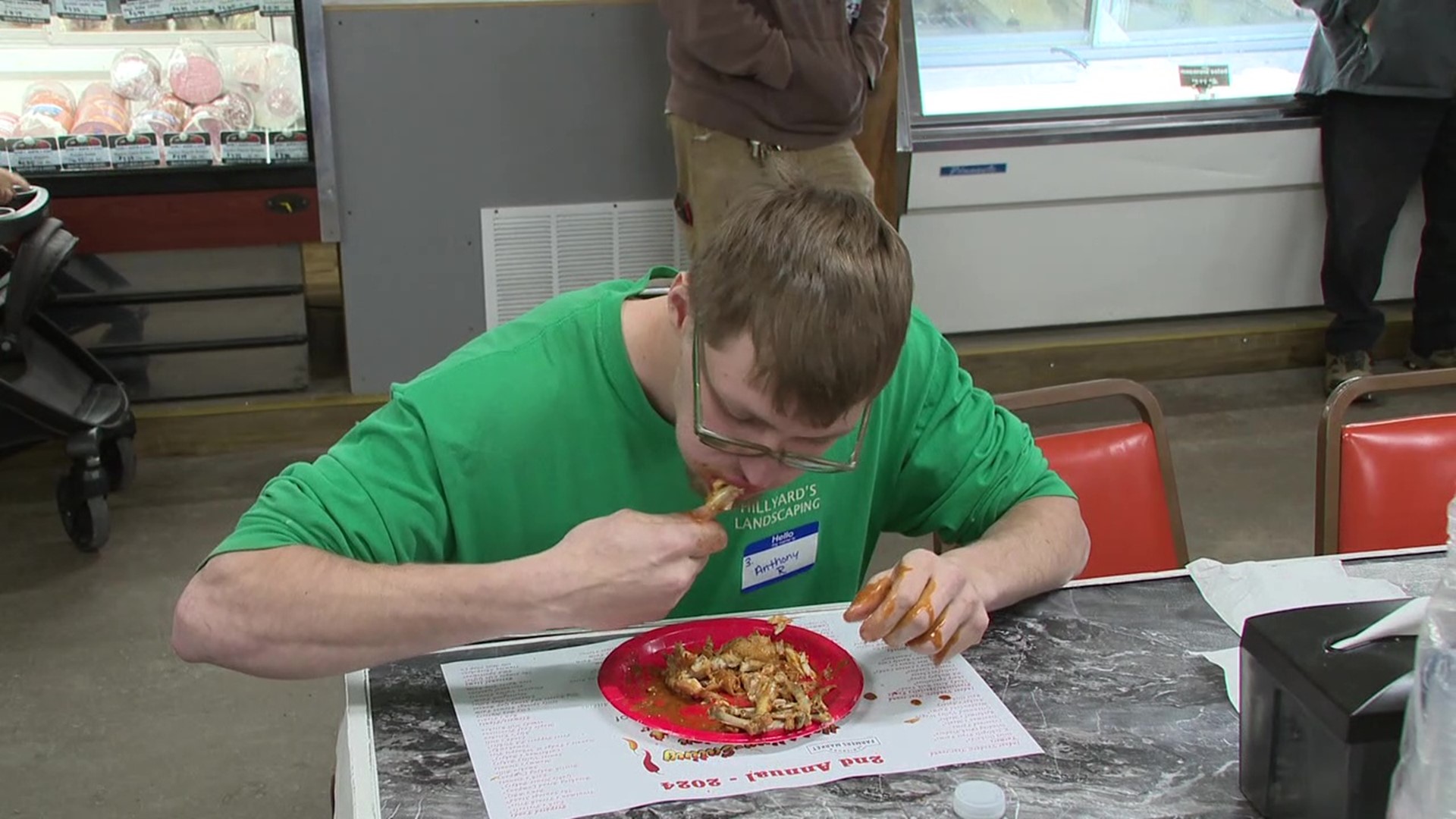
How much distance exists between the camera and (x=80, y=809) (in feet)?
8.16

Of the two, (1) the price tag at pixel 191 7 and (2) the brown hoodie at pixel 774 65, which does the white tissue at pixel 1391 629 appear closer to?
→ (2) the brown hoodie at pixel 774 65

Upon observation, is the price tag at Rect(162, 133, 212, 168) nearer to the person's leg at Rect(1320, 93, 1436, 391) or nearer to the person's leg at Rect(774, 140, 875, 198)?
the person's leg at Rect(774, 140, 875, 198)

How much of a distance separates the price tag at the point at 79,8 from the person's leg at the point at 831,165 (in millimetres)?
1715

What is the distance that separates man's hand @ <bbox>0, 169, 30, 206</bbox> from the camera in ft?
10.1

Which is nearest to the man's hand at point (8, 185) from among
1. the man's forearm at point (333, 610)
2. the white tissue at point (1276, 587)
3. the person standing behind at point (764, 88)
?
the person standing behind at point (764, 88)

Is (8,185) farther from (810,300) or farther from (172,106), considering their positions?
(810,300)

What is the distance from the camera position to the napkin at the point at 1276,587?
1.62m

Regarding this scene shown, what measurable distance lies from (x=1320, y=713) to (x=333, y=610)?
88 centimetres

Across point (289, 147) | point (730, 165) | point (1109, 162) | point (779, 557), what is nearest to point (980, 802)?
point (779, 557)

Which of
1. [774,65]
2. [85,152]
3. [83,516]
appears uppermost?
[774,65]

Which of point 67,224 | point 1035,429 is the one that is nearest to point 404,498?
point 67,224

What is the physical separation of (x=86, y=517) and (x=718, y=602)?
230cm

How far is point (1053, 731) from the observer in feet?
4.51

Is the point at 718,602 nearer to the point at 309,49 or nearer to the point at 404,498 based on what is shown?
the point at 404,498
